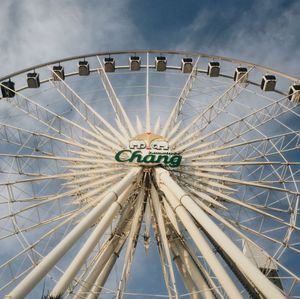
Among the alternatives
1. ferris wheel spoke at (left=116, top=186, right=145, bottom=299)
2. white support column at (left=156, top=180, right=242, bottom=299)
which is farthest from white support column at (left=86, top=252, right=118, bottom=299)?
Result: white support column at (left=156, top=180, right=242, bottom=299)

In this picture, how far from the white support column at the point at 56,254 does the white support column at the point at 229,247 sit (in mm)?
2160

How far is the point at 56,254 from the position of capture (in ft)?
37.1

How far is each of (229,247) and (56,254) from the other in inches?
190

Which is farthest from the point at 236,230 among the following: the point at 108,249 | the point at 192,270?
the point at 108,249

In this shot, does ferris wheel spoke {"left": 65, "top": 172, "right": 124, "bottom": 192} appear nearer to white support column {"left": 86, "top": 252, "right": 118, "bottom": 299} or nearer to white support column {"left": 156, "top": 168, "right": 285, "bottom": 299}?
white support column {"left": 156, "top": 168, "right": 285, "bottom": 299}

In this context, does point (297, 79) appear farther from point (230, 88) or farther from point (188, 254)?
point (188, 254)

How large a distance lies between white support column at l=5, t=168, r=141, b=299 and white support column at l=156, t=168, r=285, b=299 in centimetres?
216

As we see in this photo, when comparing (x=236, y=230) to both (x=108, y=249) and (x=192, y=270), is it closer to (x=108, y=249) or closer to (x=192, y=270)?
(x=192, y=270)

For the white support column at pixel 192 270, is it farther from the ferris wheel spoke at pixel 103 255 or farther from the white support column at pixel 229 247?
the white support column at pixel 229 247

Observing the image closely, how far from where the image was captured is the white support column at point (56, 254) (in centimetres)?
992

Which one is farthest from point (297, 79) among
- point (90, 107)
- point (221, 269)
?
point (221, 269)

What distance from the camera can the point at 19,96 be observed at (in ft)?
77.0

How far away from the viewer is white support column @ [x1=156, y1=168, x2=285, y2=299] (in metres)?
10.5

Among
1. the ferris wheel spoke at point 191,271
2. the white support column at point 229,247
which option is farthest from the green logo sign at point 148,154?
the ferris wheel spoke at point 191,271
